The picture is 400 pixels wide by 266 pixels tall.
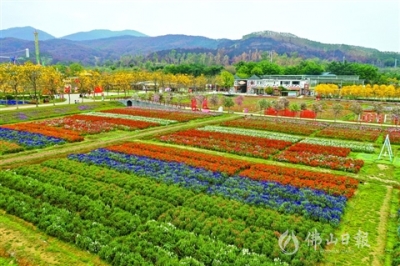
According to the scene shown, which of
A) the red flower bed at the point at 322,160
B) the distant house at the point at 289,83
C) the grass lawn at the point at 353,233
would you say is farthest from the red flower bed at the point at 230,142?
the distant house at the point at 289,83

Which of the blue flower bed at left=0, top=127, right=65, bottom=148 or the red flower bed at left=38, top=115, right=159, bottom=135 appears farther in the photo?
the red flower bed at left=38, top=115, right=159, bottom=135

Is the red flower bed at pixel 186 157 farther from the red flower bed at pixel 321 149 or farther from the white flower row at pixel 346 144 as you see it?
the white flower row at pixel 346 144

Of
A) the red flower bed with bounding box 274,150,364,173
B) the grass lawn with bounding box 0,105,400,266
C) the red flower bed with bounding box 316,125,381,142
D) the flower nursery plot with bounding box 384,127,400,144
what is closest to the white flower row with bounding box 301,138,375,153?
the red flower bed with bounding box 316,125,381,142

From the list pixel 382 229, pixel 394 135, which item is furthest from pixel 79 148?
pixel 394 135

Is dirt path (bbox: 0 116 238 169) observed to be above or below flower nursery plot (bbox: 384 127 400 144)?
above

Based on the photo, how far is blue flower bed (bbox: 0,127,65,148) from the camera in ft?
84.9

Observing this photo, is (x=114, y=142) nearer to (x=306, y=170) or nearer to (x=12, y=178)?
(x=12, y=178)

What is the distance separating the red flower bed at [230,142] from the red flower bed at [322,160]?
144cm

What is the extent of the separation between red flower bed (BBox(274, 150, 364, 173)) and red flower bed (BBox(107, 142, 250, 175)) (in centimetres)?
395

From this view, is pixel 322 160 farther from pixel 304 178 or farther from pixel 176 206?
pixel 176 206

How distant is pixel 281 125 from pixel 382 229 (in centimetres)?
2442

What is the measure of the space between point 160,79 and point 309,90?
38720 mm

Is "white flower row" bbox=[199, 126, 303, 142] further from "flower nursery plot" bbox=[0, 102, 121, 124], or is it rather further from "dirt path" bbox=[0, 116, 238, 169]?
"flower nursery plot" bbox=[0, 102, 121, 124]

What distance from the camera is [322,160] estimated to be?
914 inches
